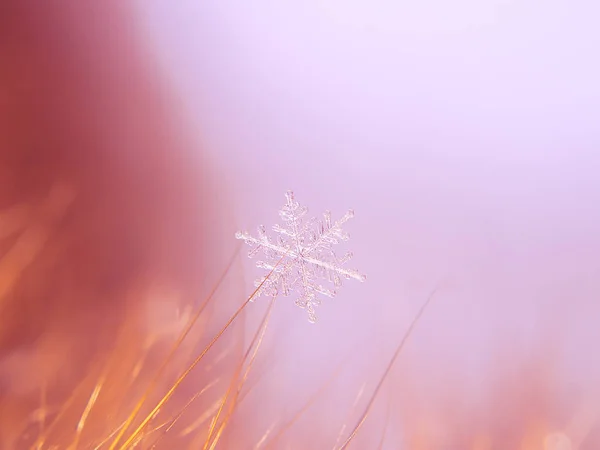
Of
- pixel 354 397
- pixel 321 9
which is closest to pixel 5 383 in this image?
pixel 354 397

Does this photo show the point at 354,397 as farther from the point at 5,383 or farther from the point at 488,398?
the point at 5,383

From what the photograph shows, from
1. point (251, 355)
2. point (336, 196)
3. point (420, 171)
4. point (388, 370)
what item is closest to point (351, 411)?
point (388, 370)

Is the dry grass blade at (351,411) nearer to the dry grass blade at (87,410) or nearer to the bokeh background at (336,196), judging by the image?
the bokeh background at (336,196)

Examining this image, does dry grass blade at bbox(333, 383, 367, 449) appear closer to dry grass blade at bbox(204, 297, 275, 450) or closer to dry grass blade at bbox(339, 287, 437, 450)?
dry grass blade at bbox(339, 287, 437, 450)

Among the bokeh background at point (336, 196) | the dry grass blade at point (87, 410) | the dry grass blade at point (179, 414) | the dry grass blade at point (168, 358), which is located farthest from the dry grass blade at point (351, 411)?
the dry grass blade at point (87, 410)

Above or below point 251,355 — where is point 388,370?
above

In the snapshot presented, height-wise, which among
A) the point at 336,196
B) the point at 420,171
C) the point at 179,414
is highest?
the point at 420,171

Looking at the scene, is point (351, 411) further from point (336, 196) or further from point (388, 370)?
point (336, 196)
